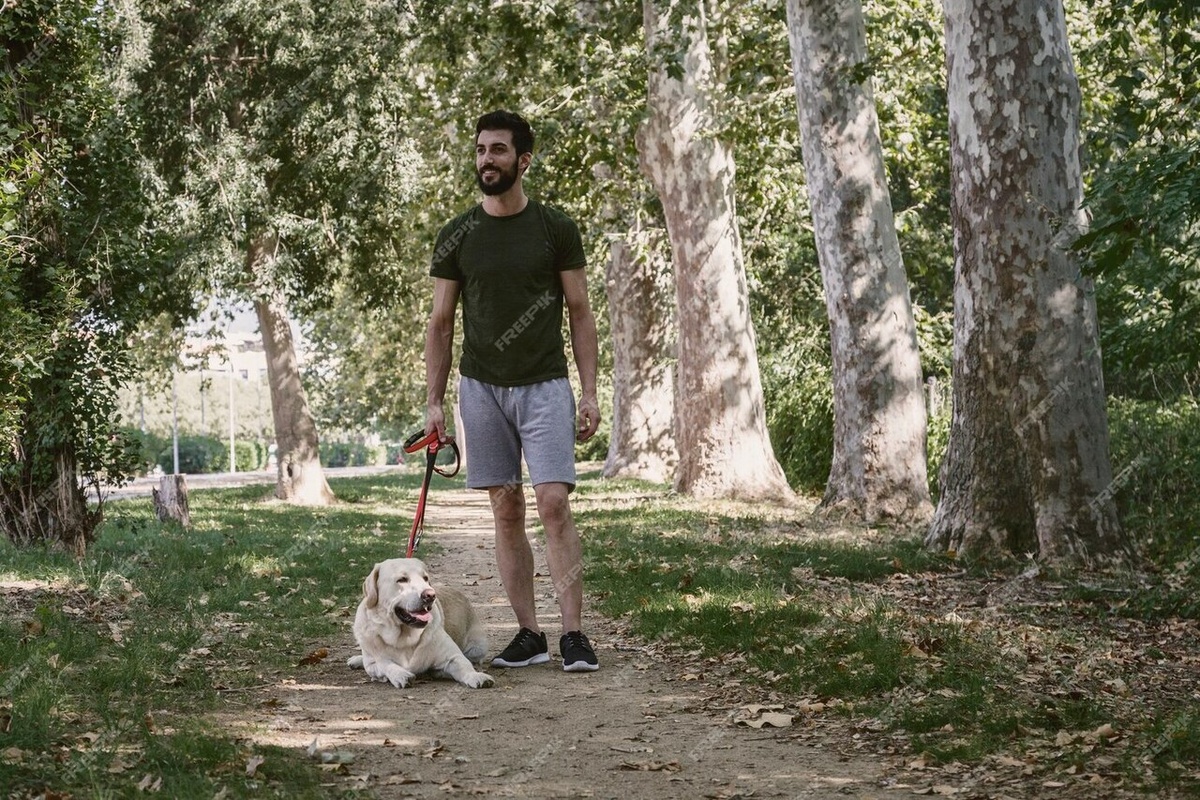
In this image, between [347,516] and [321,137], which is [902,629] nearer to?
[347,516]

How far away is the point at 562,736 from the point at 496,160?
2905 millimetres

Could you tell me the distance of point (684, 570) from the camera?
398 inches

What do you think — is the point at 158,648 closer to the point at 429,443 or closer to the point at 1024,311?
the point at 429,443

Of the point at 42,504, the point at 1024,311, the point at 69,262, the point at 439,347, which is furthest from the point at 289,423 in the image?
the point at 439,347

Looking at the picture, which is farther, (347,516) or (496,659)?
(347,516)

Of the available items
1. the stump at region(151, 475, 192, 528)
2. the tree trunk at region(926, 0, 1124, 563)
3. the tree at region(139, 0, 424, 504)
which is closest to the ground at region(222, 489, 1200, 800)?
the tree trunk at region(926, 0, 1124, 563)

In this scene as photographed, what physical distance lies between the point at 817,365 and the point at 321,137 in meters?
9.65

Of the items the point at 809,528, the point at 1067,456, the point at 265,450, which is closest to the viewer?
the point at 1067,456

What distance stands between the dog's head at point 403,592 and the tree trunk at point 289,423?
1783 cm

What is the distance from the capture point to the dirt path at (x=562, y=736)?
15.4 feet

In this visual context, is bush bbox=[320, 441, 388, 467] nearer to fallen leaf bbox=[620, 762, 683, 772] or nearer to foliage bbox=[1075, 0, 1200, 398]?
foliage bbox=[1075, 0, 1200, 398]

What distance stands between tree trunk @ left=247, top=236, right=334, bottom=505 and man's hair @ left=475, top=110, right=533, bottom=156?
1818 cm

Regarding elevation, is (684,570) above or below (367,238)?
below

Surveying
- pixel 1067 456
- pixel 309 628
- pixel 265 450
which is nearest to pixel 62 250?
pixel 309 628
